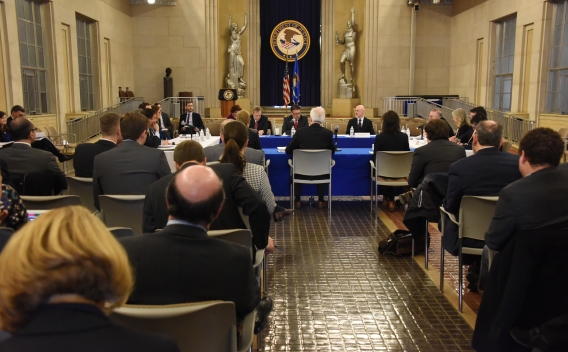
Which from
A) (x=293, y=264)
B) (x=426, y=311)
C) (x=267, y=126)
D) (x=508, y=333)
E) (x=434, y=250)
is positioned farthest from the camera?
(x=267, y=126)

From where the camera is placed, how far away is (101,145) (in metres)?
4.83

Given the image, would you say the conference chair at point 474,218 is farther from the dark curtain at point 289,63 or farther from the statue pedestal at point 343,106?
the dark curtain at point 289,63

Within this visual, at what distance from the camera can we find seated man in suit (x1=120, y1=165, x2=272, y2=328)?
1.89 metres

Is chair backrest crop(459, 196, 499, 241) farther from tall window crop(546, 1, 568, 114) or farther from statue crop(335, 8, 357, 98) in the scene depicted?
statue crop(335, 8, 357, 98)

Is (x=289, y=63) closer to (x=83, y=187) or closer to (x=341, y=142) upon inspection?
(x=341, y=142)

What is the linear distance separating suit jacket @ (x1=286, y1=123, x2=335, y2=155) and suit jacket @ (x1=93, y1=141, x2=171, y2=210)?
11.1 feet

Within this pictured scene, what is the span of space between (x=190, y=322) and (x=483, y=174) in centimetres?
268

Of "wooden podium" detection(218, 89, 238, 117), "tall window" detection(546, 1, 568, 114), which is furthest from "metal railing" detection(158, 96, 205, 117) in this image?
"tall window" detection(546, 1, 568, 114)

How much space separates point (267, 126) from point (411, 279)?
5962 millimetres

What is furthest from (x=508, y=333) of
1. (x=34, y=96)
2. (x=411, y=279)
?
(x=34, y=96)

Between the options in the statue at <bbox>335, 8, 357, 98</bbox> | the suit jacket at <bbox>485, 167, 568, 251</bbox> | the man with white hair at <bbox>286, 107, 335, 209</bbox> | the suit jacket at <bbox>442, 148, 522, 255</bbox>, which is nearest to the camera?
the suit jacket at <bbox>485, 167, 568, 251</bbox>

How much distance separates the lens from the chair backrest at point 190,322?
161 cm

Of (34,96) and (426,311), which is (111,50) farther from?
(426,311)

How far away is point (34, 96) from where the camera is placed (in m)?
11.2
